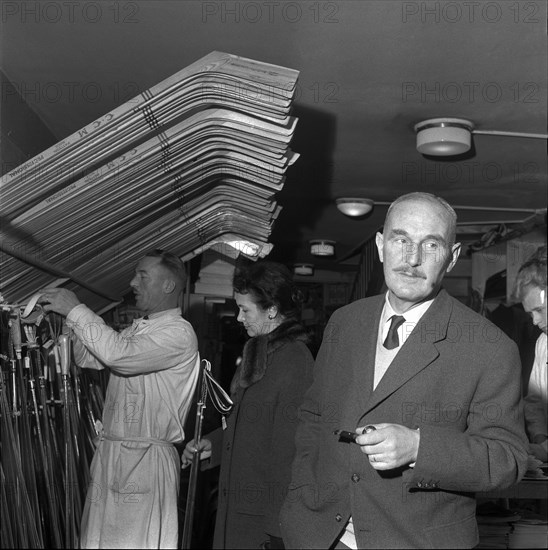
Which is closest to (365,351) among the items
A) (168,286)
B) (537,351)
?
(168,286)

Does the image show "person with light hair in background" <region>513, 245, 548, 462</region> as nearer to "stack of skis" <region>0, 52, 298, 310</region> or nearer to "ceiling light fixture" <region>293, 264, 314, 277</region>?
"stack of skis" <region>0, 52, 298, 310</region>

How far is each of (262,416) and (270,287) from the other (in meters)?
0.53

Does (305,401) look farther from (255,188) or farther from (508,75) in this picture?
(508,75)

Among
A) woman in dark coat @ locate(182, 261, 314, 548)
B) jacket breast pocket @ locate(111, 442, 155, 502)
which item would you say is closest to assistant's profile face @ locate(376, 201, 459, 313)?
woman in dark coat @ locate(182, 261, 314, 548)

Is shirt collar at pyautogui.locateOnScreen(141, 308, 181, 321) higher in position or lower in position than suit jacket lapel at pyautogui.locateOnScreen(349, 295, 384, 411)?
higher

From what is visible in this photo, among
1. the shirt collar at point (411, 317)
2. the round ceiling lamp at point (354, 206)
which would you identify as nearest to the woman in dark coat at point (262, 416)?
the shirt collar at point (411, 317)

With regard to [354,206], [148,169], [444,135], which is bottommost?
[148,169]

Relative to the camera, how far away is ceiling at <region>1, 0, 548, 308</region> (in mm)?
3021

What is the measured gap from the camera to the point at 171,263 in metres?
3.18

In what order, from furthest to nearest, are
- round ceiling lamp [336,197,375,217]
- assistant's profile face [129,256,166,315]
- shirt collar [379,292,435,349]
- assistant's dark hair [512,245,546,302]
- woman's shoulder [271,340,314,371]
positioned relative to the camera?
round ceiling lamp [336,197,375,217] < assistant's dark hair [512,245,546,302] < assistant's profile face [129,256,166,315] < woman's shoulder [271,340,314,371] < shirt collar [379,292,435,349]

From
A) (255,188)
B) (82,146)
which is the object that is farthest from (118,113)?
(255,188)

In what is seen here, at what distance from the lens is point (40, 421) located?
2.84 metres

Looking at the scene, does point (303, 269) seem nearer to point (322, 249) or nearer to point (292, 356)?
point (322, 249)

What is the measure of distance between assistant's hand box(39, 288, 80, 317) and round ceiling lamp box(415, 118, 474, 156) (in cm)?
264
